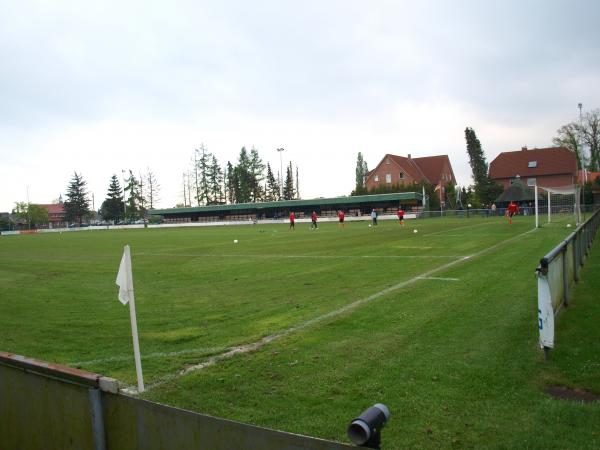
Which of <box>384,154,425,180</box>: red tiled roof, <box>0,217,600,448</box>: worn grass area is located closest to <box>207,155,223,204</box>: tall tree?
<box>384,154,425,180</box>: red tiled roof

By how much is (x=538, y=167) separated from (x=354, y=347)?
88.9m

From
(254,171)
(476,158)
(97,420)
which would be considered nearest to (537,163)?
(476,158)

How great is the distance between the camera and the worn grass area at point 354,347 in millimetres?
4223

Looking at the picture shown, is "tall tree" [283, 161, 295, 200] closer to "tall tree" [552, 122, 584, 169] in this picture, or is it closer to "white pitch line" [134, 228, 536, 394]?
"tall tree" [552, 122, 584, 169]

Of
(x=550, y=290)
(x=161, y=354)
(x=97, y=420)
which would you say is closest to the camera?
(x=97, y=420)

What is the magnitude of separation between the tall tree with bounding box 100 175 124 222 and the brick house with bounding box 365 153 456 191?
2373 inches

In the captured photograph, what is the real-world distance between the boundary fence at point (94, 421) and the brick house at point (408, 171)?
83.1 meters

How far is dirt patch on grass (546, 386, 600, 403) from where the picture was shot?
178 inches

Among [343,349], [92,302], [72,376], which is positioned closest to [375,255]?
[92,302]

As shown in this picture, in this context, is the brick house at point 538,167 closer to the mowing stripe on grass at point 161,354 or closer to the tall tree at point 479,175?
the tall tree at point 479,175

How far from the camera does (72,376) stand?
294 cm

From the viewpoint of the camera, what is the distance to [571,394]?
15.2 ft

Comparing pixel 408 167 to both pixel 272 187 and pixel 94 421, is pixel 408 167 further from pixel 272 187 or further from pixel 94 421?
pixel 94 421

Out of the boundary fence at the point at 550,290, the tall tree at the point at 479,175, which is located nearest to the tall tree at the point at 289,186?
the tall tree at the point at 479,175
